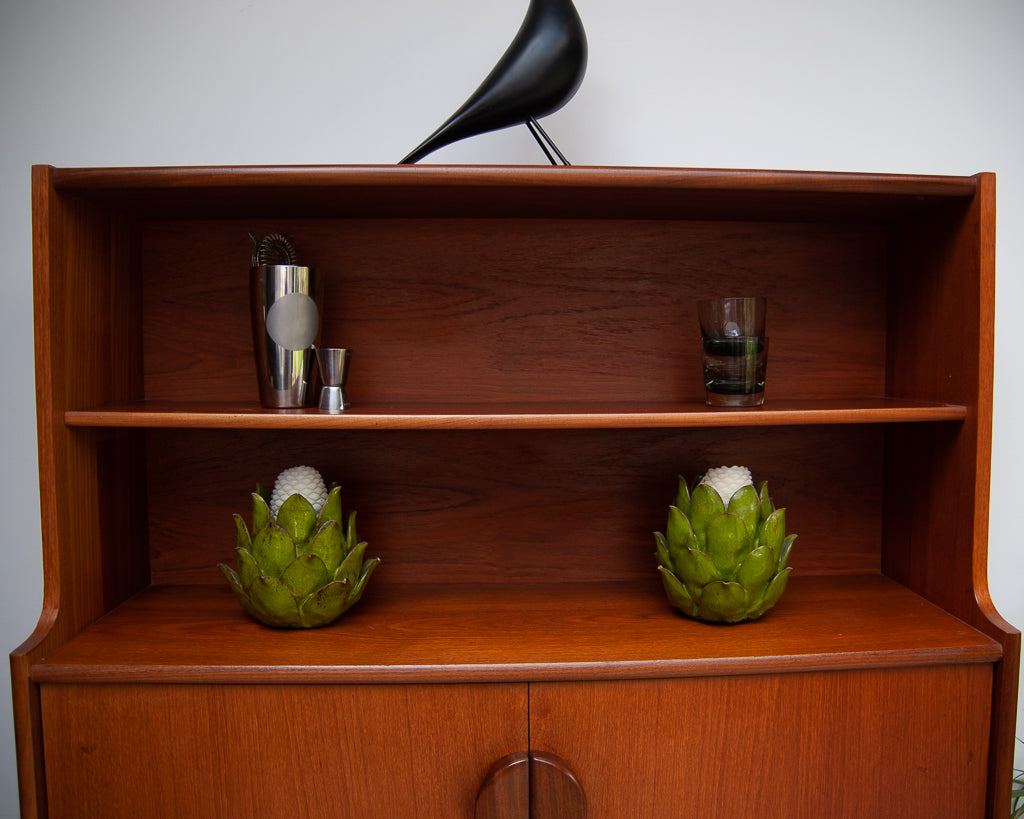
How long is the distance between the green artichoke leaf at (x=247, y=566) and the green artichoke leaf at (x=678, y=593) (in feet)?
2.03

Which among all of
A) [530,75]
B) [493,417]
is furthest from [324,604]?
[530,75]

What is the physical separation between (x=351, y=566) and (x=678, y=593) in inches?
20.1

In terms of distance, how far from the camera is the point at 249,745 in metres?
0.87

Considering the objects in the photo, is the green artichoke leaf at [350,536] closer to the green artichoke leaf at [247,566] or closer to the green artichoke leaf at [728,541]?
the green artichoke leaf at [247,566]

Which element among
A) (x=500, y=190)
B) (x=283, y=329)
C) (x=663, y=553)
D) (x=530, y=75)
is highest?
(x=530, y=75)

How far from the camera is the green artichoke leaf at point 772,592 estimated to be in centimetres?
98

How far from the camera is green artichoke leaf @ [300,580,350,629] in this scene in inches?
37.8

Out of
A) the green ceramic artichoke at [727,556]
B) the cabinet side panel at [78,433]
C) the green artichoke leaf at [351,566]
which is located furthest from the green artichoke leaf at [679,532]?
the cabinet side panel at [78,433]

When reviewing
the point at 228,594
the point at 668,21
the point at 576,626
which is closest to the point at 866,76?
the point at 668,21

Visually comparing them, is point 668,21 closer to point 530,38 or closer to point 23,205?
point 530,38

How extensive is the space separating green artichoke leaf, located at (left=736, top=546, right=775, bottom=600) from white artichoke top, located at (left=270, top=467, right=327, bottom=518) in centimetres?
65

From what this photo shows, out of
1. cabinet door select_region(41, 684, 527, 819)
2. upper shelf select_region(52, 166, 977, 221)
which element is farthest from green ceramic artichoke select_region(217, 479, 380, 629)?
upper shelf select_region(52, 166, 977, 221)

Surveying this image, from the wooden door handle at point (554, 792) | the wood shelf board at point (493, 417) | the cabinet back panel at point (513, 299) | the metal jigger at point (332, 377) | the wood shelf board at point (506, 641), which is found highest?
the cabinet back panel at point (513, 299)

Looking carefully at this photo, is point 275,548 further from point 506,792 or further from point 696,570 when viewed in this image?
point 696,570
